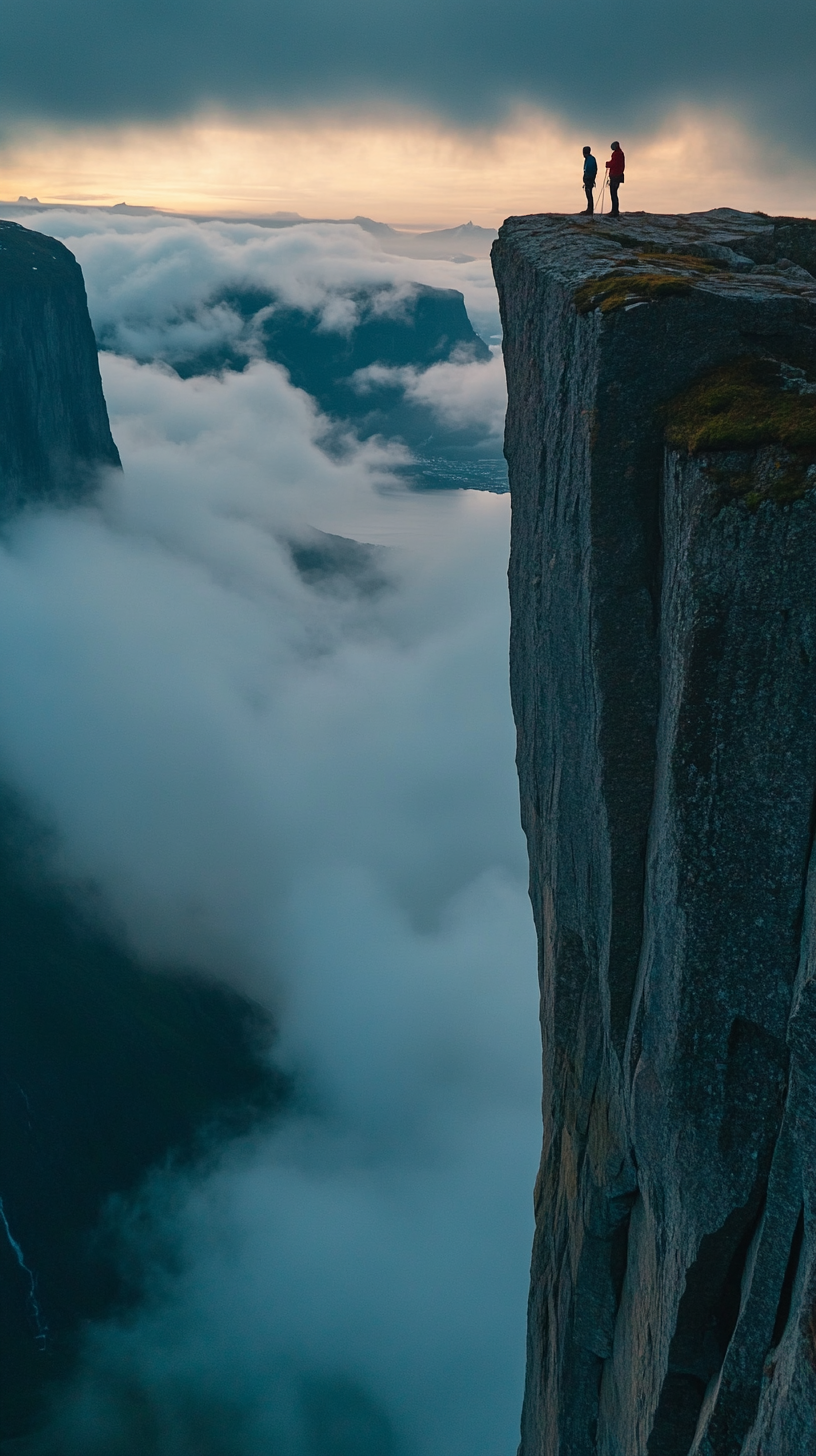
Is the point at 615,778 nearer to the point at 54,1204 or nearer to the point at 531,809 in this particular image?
the point at 531,809

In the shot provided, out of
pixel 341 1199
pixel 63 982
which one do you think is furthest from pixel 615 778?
pixel 341 1199

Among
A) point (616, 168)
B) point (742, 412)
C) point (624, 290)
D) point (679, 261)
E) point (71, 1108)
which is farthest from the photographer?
point (71, 1108)

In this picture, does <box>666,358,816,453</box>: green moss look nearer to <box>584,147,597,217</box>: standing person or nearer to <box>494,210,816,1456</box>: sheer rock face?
<box>494,210,816,1456</box>: sheer rock face

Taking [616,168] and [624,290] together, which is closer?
[624,290]

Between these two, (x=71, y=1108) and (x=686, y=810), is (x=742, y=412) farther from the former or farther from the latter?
(x=71, y=1108)

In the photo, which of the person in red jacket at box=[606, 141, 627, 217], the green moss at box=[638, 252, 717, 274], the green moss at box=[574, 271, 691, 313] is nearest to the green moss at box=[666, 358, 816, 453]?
the green moss at box=[574, 271, 691, 313]

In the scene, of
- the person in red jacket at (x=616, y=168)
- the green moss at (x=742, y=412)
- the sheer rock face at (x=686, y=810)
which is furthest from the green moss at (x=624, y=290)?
the person in red jacket at (x=616, y=168)

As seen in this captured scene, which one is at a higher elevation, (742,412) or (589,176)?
(589,176)

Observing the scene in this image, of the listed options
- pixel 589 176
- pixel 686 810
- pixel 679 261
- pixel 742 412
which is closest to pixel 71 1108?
pixel 589 176
